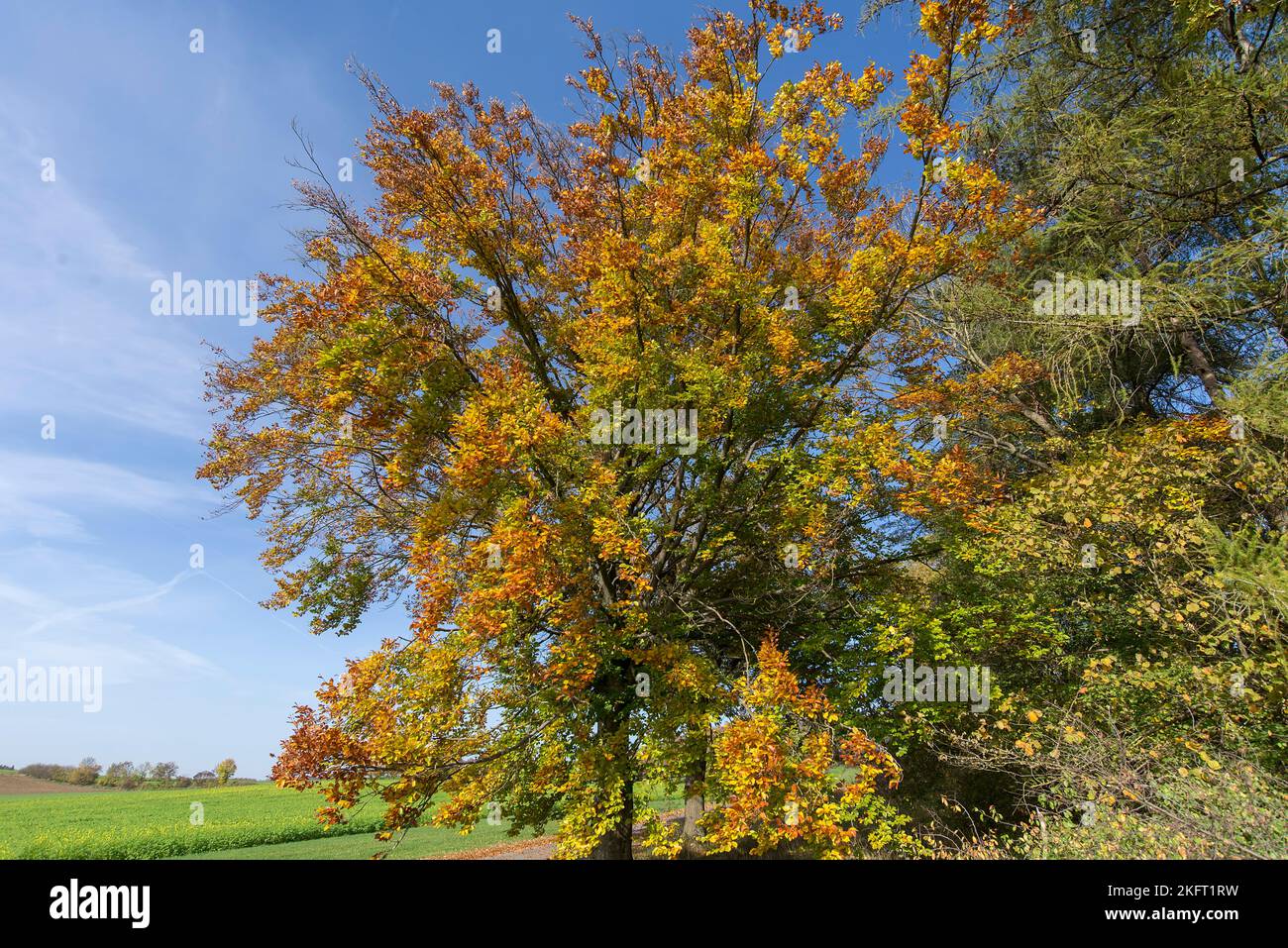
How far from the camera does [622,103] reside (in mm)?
12422

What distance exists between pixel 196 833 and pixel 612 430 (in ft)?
91.8

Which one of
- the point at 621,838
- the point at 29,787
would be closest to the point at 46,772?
the point at 29,787

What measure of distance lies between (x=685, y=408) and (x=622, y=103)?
6.66 meters

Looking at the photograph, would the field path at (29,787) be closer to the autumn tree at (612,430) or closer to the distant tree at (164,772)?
the distant tree at (164,772)

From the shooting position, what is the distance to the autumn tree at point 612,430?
8.41m

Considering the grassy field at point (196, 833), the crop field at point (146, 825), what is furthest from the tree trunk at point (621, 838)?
the crop field at point (146, 825)

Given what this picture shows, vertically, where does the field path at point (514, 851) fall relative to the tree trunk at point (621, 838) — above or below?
below

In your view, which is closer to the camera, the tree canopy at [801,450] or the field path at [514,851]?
the tree canopy at [801,450]

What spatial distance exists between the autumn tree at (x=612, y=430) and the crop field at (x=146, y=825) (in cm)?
1352

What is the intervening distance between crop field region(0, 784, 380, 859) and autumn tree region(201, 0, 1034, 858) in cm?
1352

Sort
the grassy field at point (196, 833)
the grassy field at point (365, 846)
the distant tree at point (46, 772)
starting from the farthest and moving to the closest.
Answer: the distant tree at point (46, 772)
the grassy field at point (196, 833)
the grassy field at point (365, 846)

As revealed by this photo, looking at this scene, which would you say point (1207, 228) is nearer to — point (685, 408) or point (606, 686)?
point (685, 408)

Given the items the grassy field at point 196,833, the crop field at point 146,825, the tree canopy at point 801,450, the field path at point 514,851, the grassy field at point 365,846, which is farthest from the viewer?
the crop field at point 146,825

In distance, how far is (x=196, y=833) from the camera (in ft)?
83.5
